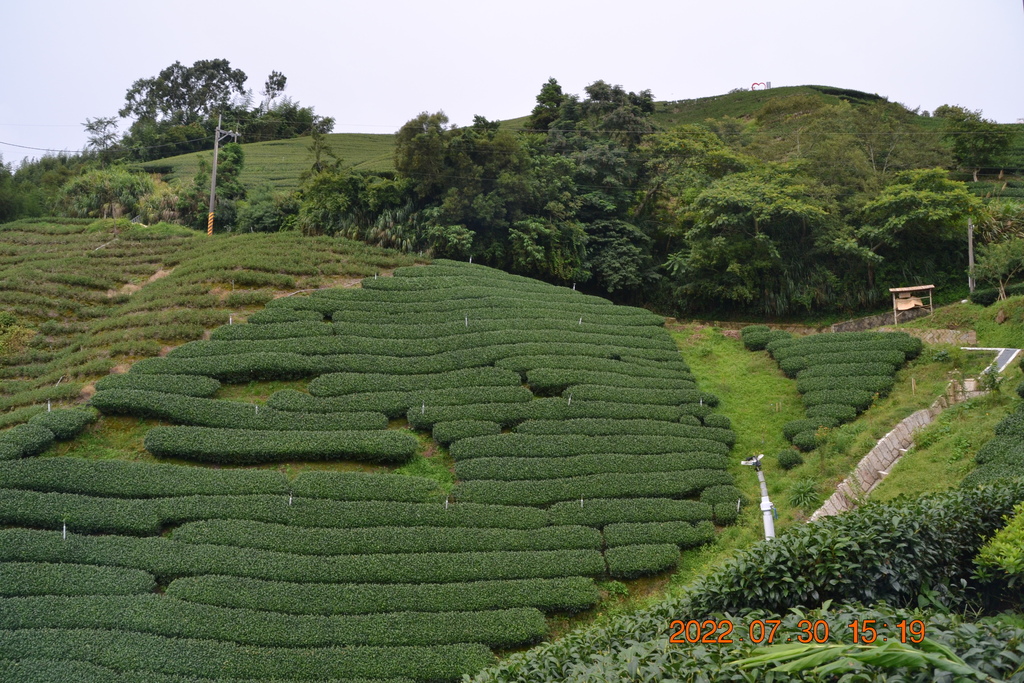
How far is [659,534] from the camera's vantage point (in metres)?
16.5

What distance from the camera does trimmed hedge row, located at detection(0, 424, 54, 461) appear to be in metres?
16.0

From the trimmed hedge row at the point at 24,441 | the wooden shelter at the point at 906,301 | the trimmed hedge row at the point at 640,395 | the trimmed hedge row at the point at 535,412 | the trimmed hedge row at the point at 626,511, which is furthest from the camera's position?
the wooden shelter at the point at 906,301

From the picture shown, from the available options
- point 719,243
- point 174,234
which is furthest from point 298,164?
point 719,243

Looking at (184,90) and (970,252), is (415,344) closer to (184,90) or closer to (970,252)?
(970,252)

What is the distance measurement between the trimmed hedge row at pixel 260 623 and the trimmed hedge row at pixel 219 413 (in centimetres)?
533

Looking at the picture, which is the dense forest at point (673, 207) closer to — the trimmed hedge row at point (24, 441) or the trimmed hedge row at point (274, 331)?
the trimmed hedge row at point (274, 331)

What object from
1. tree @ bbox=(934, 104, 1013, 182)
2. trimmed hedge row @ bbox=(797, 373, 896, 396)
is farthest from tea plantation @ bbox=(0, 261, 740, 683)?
tree @ bbox=(934, 104, 1013, 182)

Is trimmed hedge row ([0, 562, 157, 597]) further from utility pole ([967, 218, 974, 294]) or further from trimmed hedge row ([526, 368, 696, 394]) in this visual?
utility pole ([967, 218, 974, 294])

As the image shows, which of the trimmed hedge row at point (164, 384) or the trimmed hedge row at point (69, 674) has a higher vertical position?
the trimmed hedge row at point (164, 384)

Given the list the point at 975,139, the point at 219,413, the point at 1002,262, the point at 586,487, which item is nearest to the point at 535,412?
the point at 586,487

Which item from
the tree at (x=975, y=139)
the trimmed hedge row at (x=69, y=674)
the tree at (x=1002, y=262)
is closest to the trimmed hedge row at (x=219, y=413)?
the trimmed hedge row at (x=69, y=674)

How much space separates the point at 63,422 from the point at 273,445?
4.82 m

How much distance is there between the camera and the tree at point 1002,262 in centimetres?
2389

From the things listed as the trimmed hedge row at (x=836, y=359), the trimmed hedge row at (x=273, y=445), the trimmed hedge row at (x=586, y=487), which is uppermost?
the trimmed hedge row at (x=836, y=359)
